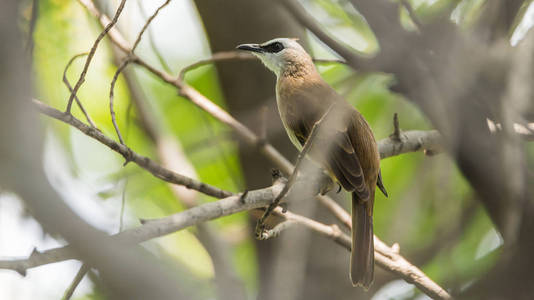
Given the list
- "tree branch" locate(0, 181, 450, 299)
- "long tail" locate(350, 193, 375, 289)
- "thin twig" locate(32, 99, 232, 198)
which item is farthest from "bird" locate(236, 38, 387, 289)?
"thin twig" locate(32, 99, 232, 198)

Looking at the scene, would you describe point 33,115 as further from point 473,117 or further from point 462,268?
point 462,268

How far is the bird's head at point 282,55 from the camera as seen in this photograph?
4.98 meters

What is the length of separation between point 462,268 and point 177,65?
3882 millimetres

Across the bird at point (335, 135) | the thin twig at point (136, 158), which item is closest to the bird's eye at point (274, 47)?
the bird at point (335, 135)

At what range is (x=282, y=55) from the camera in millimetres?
5184

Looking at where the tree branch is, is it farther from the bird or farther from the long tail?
the bird

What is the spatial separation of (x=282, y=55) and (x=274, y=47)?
0.16 meters

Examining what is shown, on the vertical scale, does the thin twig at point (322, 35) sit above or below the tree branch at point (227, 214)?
above

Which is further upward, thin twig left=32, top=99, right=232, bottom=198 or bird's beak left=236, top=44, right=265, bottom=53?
thin twig left=32, top=99, right=232, bottom=198

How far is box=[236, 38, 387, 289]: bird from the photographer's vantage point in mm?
3443

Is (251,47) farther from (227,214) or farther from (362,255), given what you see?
(227,214)

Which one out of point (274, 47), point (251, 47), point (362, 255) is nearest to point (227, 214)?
point (362, 255)

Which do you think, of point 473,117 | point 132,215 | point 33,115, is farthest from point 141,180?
point 33,115

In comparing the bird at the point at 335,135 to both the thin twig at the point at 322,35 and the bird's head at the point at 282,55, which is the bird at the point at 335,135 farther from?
the thin twig at the point at 322,35
